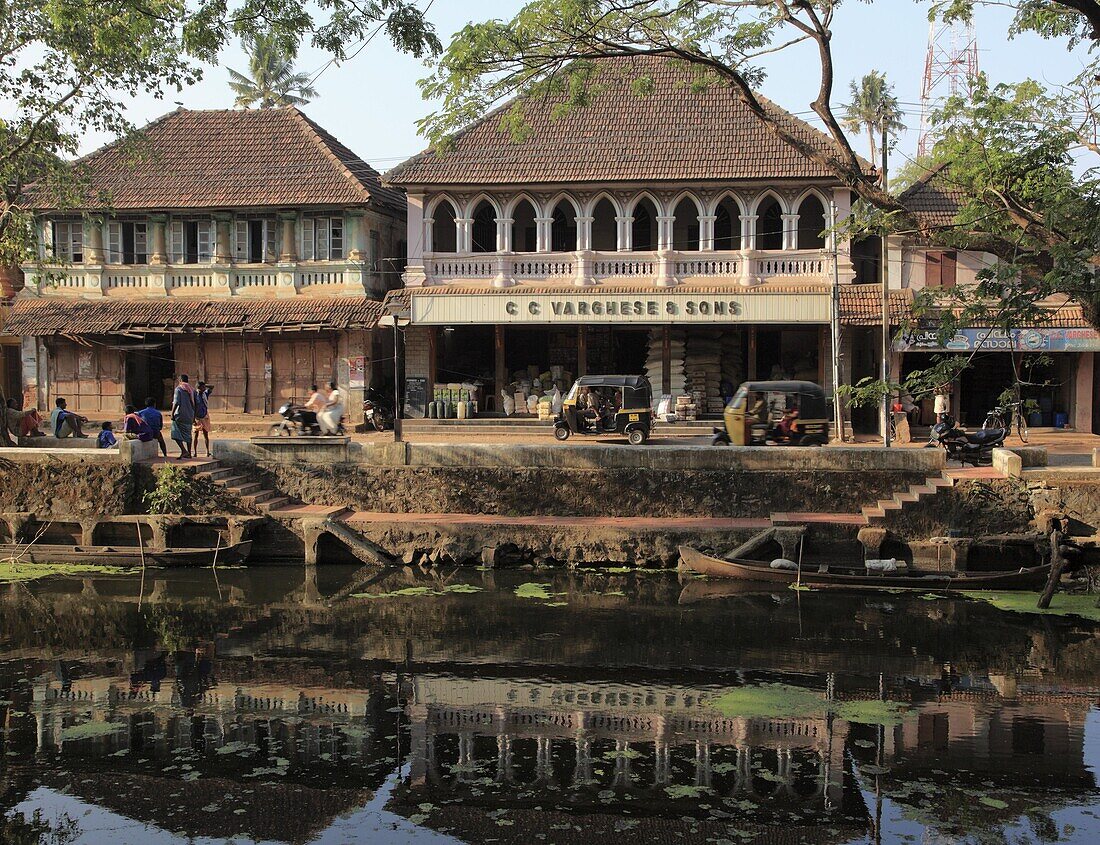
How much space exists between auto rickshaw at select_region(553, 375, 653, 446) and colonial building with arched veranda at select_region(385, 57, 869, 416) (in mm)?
3625

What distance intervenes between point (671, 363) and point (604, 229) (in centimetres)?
396

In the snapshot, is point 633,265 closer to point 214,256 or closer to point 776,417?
point 776,417

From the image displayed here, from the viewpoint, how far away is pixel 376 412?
2566 cm

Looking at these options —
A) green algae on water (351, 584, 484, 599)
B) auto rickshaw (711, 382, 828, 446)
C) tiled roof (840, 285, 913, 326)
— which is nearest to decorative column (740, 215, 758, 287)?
tiled roof (840, 285, 913, 326)

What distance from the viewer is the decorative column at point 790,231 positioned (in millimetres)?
24828

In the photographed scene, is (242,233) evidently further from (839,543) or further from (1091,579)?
(1091,579)

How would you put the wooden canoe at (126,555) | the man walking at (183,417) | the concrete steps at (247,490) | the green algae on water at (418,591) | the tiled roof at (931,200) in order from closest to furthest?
the green algae on water at (418,591), the wooden canoe at (126,555), the concrete steps at (247,490), the man walking at (183,417), the tiled roof at (931,200)

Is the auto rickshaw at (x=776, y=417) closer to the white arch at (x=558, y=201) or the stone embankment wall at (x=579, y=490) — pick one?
the stone embankment wall at (x=579, y=490)

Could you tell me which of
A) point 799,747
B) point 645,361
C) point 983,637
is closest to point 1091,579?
point 983,637

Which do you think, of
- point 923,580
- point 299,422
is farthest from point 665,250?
point 923,580

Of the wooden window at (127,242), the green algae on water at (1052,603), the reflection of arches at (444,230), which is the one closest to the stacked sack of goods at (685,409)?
the reflection of arches at (444,230)

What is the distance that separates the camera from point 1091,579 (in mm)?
15359

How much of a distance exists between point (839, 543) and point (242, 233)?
55.2 feet

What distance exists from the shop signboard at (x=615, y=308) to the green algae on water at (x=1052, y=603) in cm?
1021
